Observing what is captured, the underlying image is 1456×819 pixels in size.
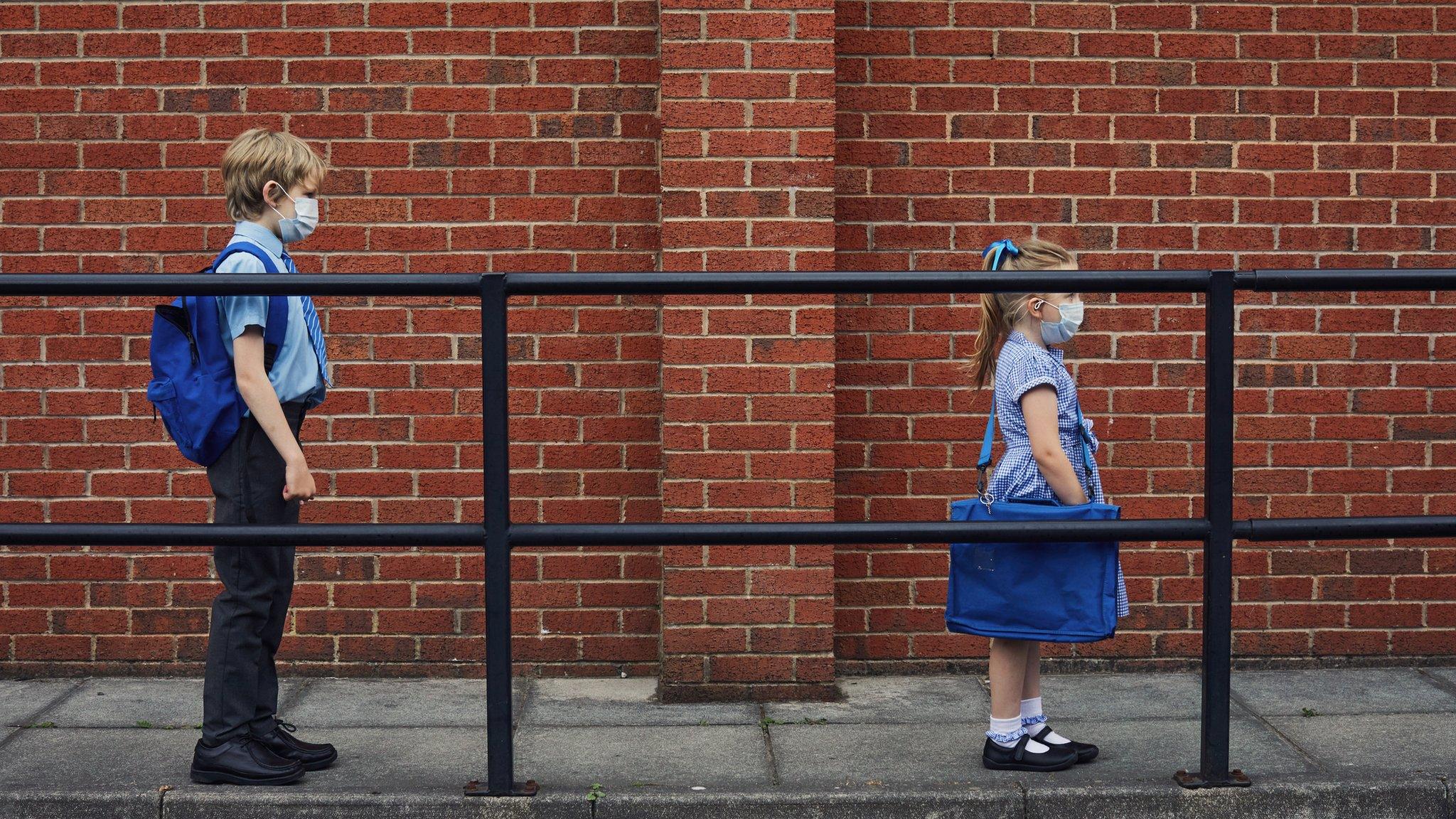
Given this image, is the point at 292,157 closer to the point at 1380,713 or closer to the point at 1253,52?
the point at 1253,52

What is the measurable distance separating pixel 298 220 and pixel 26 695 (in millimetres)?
1895

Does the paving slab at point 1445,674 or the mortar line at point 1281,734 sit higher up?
the paving slab at point 1445,674

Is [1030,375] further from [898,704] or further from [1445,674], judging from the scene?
[1445,674]

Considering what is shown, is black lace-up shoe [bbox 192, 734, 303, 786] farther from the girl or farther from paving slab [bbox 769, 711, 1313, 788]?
the girl

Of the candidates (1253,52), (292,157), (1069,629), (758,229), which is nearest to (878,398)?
(758,229)

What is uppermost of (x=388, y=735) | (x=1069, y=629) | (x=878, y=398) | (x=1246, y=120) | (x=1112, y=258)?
(x=1246, y=120)

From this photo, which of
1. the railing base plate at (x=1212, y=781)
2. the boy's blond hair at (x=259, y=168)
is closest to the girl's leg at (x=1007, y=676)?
the railing base plate at (x=1212, y=781)

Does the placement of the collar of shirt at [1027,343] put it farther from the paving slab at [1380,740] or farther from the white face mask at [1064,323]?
the paving slab at [1380,740]

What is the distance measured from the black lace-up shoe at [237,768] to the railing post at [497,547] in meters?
0.47

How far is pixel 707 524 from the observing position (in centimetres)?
304

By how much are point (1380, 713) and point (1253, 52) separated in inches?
79.1

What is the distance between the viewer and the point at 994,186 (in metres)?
4.36

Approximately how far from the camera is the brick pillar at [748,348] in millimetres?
4031

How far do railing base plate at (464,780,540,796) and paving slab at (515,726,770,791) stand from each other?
0.10 meters
